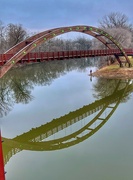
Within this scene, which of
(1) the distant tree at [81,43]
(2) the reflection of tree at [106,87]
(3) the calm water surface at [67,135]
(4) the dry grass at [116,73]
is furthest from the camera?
(1) the distant tree at [81,43]

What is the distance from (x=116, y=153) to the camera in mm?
12828

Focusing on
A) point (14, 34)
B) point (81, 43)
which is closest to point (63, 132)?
point (14, 34)

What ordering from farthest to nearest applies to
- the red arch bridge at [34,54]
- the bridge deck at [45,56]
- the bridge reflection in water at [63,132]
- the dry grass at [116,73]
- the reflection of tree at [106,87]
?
the dry grass at [116,73]
the reflection of tree at [106,87]
the bridge deck at [45,56]
the red arch bridge at [34,54]
the bridge reflection in water at [63,132]

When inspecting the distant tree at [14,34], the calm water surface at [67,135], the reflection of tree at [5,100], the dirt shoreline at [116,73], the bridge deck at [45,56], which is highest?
the distant tree at [14,34]

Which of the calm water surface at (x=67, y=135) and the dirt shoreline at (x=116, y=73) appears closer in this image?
the calm water surface at (x=67, y=135)

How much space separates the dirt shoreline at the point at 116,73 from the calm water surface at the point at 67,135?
1209cm

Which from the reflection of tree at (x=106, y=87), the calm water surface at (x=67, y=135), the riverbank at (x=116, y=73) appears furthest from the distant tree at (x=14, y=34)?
the calm water surface at (x=67, y=135)

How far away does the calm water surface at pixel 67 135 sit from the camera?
11309 mm

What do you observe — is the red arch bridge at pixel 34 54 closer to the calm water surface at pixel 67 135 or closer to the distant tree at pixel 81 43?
the calm water surface at pixel 67 135

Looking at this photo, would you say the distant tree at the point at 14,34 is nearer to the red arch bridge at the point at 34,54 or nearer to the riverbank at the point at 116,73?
the riverbank at the point at 116,73

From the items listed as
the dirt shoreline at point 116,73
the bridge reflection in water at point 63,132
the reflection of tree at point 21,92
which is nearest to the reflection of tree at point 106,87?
the dirt shoreline at point 116,73

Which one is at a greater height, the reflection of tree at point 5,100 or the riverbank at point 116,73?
the riverbank at point 116,73

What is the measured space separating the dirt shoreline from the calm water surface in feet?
39.7

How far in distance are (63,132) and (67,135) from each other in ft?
2.24
